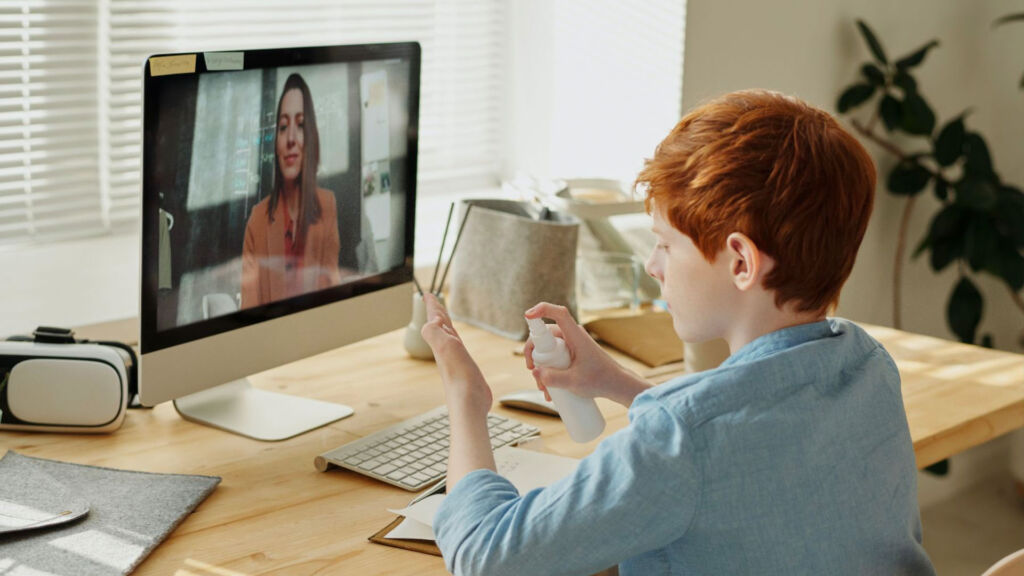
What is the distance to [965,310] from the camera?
3.09m

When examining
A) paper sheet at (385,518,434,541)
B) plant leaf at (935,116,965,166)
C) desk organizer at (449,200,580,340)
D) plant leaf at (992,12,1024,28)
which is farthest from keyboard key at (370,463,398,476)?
plant leaf at (992,12,1024,28)

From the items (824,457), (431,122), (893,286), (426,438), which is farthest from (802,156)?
(893,286)

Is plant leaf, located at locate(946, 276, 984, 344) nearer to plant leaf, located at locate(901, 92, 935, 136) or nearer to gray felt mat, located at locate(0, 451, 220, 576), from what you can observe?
plant leaf, located at locate(901, 92, 935, 136)

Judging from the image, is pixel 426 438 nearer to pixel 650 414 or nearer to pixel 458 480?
pixel 458 480

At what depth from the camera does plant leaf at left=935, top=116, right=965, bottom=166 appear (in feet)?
9.74

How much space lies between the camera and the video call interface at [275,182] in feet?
4.64

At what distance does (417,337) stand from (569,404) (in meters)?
0.63

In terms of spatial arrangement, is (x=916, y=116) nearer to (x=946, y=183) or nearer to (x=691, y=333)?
(x=946, y=183)

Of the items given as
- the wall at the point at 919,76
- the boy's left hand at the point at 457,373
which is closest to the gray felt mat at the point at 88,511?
the boy's left hand at the point at 457,373

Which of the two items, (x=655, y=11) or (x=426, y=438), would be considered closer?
(x=426, y=438)

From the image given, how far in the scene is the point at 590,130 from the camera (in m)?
2.65

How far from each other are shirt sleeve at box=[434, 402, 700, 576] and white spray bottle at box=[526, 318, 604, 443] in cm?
28

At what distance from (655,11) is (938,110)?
1143mm

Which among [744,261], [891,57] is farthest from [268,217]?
[891,57]
